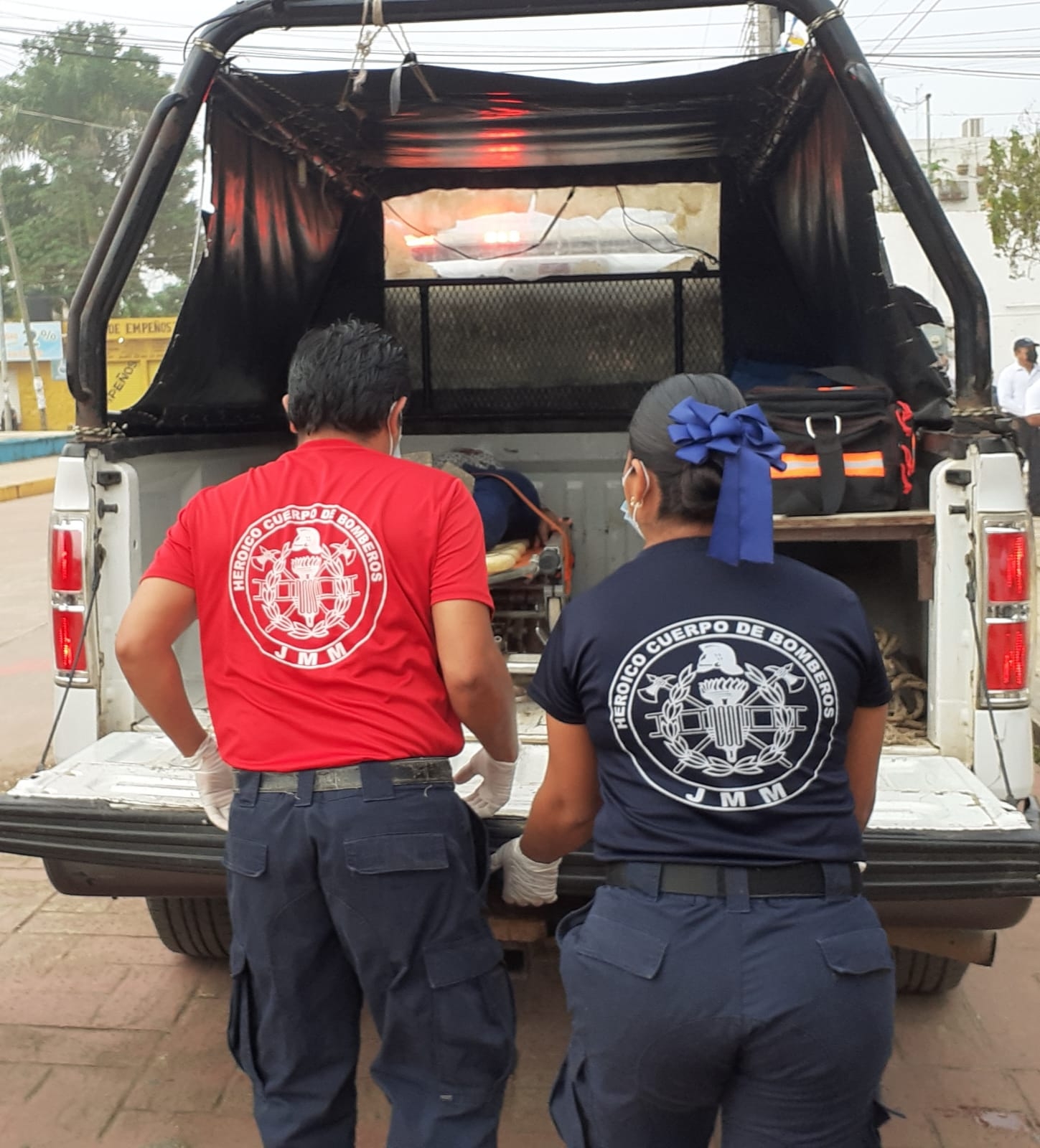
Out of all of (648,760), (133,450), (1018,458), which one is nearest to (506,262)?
(133,450)

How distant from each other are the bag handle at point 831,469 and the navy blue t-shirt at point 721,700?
1.49 m

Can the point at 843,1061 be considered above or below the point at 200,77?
below

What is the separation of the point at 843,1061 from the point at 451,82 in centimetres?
374

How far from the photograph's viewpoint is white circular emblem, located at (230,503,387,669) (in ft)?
7.46

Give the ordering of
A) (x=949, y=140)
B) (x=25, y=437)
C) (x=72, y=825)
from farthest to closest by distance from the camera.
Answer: (x=949, y=140), (x=25, y=437), (x=72, y=825)

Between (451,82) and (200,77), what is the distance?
48.0 inches

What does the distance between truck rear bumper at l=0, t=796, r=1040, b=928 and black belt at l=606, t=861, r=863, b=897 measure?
0.80 meters

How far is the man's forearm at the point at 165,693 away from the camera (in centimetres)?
241

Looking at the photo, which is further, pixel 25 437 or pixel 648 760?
pixel 25 437

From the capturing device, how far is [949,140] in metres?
63.5

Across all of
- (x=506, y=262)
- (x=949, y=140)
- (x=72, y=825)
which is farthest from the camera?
(x=949, y=140)

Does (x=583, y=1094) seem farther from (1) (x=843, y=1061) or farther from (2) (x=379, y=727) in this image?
(2) (x=379, y=727)

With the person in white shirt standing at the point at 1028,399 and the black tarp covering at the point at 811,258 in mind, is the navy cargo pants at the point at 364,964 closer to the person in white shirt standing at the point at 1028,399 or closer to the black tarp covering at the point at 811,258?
the black tarp covering at the point at 811,258

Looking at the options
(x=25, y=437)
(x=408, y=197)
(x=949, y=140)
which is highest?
(x=949, y=140)
